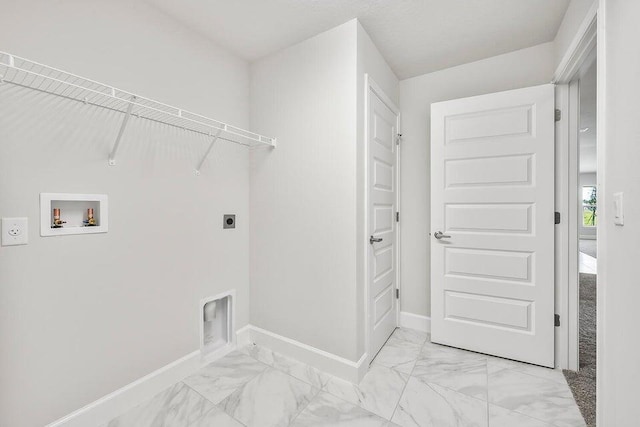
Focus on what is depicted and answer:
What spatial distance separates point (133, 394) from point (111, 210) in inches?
40.7

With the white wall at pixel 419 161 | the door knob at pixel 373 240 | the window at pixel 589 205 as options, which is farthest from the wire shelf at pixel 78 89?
the window at pixel 589 205

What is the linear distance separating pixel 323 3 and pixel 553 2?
136 centimetres

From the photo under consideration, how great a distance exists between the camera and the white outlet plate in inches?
46.7

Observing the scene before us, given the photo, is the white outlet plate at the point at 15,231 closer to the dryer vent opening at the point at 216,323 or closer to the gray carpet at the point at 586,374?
the dryer vent opening at the point at 216,323

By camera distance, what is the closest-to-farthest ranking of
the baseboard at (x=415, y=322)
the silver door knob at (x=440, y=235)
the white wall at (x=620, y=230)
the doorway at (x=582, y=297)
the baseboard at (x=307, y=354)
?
the white wall at (x=620, y=230), the doorway at (x=582, y=297), the baseboard at (x=307, y=354), the silver door knob at (x=440, y=235), the baseboard at (x=415, y=322)

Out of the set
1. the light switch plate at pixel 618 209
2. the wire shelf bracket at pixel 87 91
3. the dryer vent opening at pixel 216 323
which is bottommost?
the dryer vent opening at pixel 216 323

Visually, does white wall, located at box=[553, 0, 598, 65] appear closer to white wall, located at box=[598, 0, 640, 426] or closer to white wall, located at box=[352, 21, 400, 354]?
white wall, located at box=[598, 0, 640, 426]

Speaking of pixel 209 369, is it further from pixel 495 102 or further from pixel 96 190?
pixel 495 102

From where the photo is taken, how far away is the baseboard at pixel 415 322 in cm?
254

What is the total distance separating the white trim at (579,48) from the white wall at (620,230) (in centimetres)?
26

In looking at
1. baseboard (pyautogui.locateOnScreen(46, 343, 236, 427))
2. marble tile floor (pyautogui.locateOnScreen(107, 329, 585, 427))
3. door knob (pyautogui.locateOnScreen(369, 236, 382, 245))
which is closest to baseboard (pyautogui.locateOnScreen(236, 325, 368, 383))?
marble tile floor (pyautogui.locateOnScreen(107, 329, 585, 427))

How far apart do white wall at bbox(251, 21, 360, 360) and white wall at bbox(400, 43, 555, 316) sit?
39.7 inches

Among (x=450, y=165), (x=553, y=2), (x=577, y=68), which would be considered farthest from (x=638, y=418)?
(x=553, y=2)

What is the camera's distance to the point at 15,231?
1213 mm
